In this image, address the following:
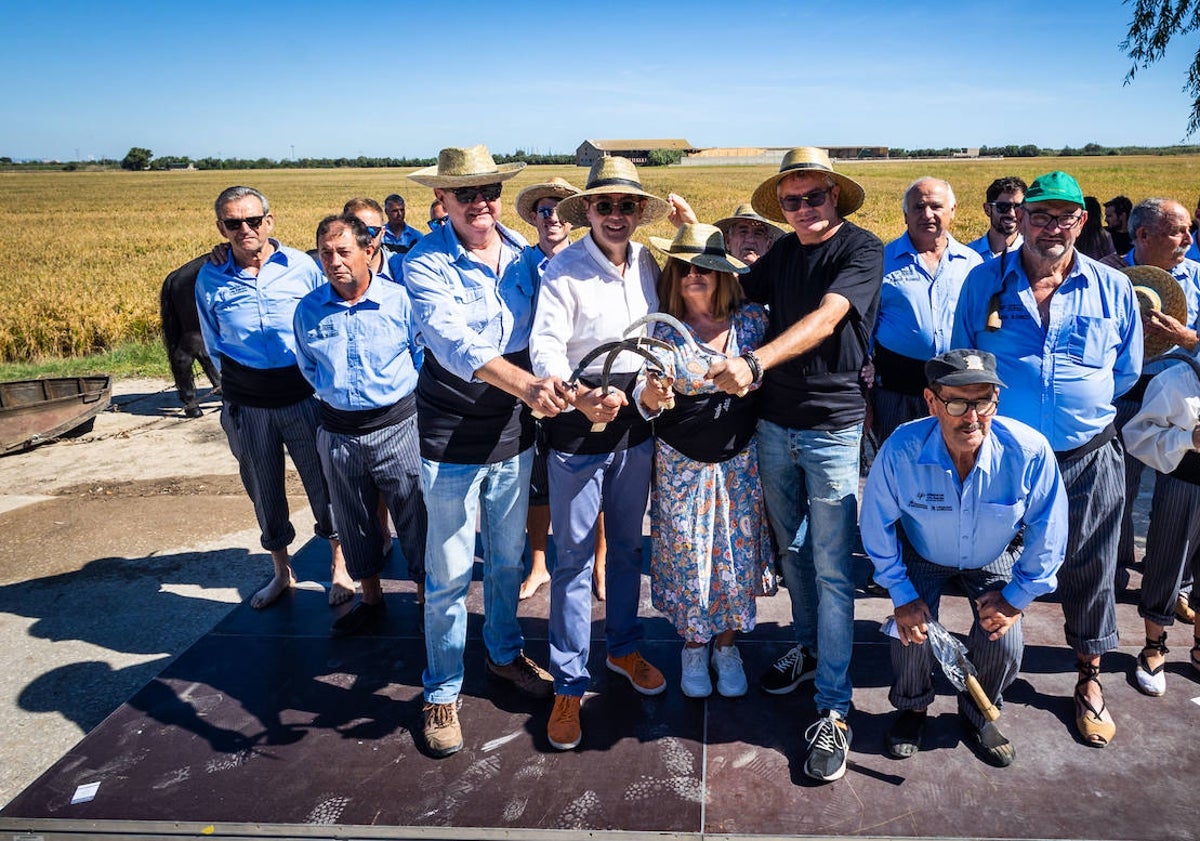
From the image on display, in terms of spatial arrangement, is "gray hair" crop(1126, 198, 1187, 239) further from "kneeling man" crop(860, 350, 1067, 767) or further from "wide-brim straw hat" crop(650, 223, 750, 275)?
"wide-brim straw hat" crop(650, 223, 750, 275)

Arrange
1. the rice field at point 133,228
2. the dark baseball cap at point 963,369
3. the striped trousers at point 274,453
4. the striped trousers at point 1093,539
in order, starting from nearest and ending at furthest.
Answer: the dark baseball cap at point 963,369 → the striped trousers at point 1093,539 → the striped trousers at point 274,453 → the rice field at point 133,228

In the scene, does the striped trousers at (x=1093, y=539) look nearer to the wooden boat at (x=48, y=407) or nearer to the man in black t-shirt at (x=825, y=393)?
the man in black t-shirt at (x=825, y=393)

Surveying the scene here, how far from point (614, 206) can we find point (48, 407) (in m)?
7.67

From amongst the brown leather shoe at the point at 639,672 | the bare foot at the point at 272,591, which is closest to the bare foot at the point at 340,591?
the bare foot at the point at 272,591

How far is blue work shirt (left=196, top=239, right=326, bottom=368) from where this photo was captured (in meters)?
4.34

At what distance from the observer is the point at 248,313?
434cm

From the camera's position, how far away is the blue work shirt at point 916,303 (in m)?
4.26

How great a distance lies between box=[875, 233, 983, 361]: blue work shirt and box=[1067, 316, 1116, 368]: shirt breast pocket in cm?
105

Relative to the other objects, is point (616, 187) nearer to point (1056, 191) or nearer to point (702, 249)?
point (702, 249)

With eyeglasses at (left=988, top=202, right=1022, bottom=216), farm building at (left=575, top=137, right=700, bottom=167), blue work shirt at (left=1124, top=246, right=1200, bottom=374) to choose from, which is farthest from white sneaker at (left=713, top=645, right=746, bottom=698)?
farm building at (left=575, top=137, right=700, bottom=167)

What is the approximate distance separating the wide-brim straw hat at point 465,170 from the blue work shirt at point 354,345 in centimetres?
85

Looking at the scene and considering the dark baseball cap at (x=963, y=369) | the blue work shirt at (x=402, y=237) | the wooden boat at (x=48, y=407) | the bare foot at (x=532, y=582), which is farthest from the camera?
the wooden boat at (x=48, y=407)

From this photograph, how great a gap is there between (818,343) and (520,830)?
2.18m

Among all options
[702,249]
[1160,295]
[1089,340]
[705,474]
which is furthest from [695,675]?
[1160,295]
